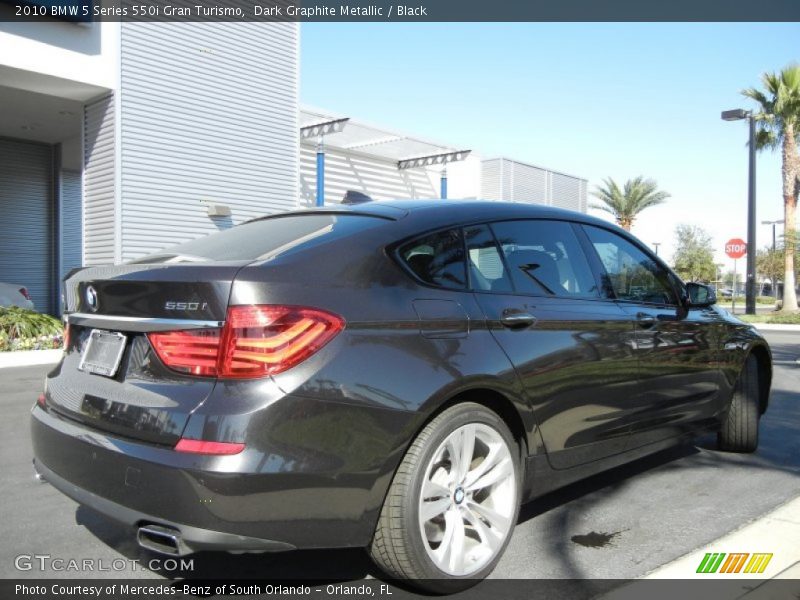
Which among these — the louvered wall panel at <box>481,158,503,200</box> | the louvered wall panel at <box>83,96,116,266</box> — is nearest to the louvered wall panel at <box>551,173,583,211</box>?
the louvered wall panel at <box>481,158,503,200</box>

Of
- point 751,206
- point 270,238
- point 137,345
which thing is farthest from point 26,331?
point 751,206

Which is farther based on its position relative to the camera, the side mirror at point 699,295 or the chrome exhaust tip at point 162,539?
the side mirror at point 699,295

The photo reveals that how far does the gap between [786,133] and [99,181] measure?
1048 inches

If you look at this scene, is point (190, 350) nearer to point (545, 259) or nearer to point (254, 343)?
point (254, 343)

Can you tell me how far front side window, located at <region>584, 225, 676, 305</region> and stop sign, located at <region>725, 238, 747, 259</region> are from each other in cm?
2033

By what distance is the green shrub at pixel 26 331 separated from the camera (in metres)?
11.7

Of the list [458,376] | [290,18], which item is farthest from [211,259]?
[290,18]

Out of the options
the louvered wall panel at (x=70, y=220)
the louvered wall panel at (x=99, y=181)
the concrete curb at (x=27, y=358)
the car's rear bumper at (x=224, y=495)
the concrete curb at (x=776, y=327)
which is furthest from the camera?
the concrete curb at (x=776, y=327)

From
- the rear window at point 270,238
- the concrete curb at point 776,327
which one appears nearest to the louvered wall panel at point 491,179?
the concrete curb at point 776,327

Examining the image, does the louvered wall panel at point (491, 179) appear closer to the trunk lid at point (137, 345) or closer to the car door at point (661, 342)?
the car door at point (661, 342)

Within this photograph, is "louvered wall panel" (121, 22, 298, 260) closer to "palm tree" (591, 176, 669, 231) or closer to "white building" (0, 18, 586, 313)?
"white building" (0, 18, 586, 313)

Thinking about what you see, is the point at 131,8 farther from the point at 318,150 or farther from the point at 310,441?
the point at 310,441

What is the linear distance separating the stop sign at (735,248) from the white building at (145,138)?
11.3m

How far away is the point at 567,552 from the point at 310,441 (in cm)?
159
